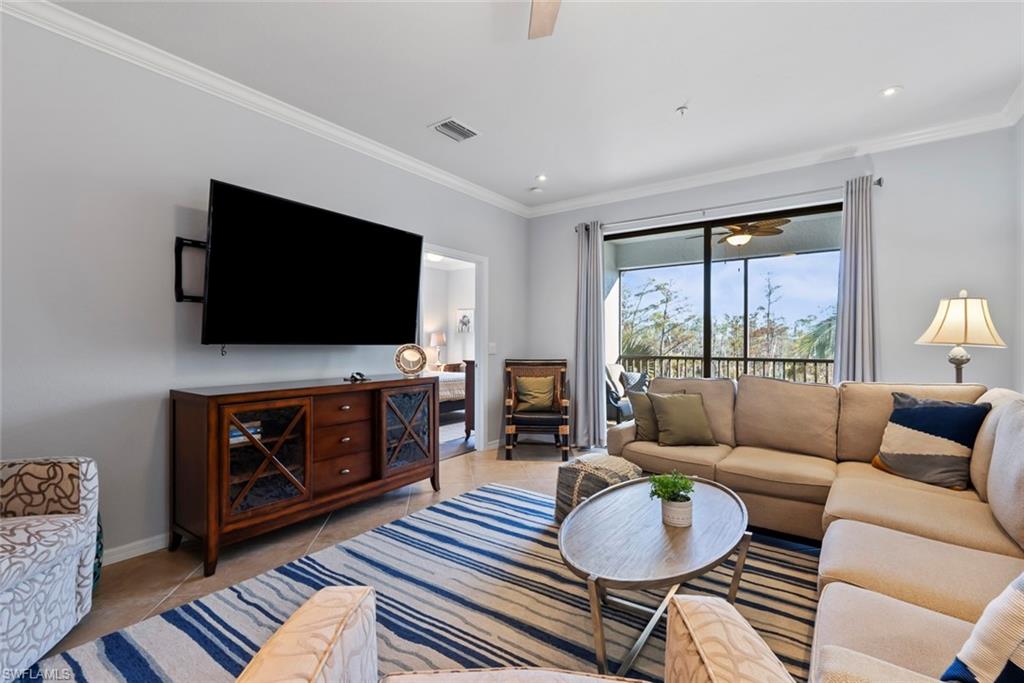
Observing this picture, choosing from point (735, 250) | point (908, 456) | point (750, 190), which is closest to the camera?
point (908, 456)

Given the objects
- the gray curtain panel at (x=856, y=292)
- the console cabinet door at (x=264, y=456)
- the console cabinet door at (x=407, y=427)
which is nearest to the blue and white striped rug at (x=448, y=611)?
the console cabinet door at (x=264, y=456)

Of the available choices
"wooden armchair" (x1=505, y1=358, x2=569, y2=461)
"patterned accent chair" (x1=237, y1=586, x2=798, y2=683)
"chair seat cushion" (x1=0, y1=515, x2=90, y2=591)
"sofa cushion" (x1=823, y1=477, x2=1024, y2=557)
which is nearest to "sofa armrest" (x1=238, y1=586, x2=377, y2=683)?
"patterned accent chair" (x1=237, y1=586, x2=798, y2=683)

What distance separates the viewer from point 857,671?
0.77 meters

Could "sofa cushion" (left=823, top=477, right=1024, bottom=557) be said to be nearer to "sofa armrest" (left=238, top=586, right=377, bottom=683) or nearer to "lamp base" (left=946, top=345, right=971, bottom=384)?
"lamp base" (left=946, top=345, right=971, bottom=384)

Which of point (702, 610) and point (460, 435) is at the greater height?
point (702, 610)

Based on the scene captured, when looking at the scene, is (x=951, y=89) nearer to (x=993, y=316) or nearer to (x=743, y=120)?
(x=743, y=120)

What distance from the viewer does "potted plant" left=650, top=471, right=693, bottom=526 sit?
182cm

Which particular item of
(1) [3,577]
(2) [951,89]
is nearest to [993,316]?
(2) [951,89]

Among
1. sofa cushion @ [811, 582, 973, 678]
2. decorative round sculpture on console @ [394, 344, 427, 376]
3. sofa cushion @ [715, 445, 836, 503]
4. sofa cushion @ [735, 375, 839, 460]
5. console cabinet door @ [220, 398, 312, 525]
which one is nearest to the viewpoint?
sofa cushion @ [811, 582, 973, 678]

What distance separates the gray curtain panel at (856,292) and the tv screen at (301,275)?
353 centimetres

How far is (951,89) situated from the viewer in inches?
113

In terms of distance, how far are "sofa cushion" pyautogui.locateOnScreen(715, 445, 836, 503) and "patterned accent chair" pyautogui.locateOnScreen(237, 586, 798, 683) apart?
200 centimetres

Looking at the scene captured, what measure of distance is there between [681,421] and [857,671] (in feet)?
8.01

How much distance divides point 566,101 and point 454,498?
292 centimetres
